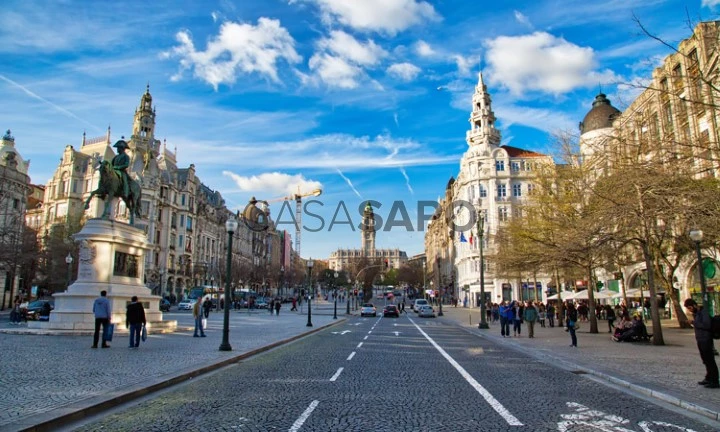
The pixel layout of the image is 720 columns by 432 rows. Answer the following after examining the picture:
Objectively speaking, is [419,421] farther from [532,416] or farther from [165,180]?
[165,180]

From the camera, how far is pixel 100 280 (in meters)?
21.0

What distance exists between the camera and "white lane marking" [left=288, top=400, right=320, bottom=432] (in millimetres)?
6628

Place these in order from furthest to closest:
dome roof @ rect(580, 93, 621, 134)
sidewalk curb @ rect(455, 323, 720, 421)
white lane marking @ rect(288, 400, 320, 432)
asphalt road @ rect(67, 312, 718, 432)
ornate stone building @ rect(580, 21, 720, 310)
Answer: dome roof @ rect(580, 93, 621, 134) → ornate stone building @ rect(580, 21, 720, 310) → sidewalk curb @ rect(455, 323, 720, 421) → asphalt road @ rect(67, 312, 718, 432) → white lane marking @ rect(288, 400, 320, 432)

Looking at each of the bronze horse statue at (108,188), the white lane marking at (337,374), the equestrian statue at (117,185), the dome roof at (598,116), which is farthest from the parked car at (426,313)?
the white lane marking at (337,374)

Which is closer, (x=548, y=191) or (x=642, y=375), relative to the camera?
(x=642, y=375)

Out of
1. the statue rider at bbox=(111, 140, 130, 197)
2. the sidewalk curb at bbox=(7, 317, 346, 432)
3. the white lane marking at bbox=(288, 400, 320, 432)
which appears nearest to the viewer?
the sidewalk curb at bbox=(7, 317, 346, 432)

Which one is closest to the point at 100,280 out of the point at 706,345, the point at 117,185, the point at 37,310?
the point at 117,185

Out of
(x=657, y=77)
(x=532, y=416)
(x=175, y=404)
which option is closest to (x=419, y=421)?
(x=532, y=416)

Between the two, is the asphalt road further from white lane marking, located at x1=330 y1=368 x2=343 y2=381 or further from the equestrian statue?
the equestrian statue

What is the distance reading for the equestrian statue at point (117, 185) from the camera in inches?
875

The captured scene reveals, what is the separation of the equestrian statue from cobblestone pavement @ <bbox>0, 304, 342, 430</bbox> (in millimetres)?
6582

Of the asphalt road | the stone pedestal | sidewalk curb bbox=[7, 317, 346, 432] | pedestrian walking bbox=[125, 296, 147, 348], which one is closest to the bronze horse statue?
the stone pedestal

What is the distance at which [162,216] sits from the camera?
81250 mm

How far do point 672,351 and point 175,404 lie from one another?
16.4m
